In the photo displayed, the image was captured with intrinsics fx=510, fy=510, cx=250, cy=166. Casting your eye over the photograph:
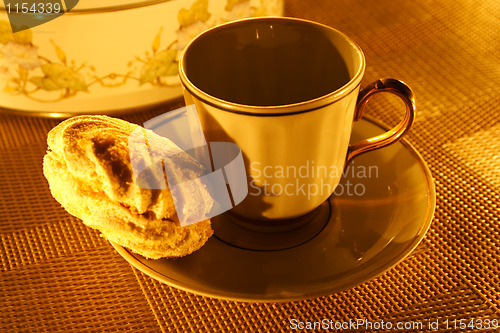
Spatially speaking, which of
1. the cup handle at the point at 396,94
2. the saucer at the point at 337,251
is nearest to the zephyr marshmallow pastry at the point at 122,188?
the saucer at the point at 337,251

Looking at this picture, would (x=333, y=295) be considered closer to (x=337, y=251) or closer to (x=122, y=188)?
(x=337, y=251)

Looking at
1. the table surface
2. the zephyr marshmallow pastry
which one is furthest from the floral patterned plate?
the zephyr marshmallow pastry

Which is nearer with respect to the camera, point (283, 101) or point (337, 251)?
point (337, 251)

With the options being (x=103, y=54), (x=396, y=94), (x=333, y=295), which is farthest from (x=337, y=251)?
(x=103, y=54)

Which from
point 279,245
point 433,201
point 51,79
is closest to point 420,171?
point 433,201

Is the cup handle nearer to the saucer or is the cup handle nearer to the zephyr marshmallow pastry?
the saucer

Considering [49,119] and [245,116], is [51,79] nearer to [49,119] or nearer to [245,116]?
[49,119]
